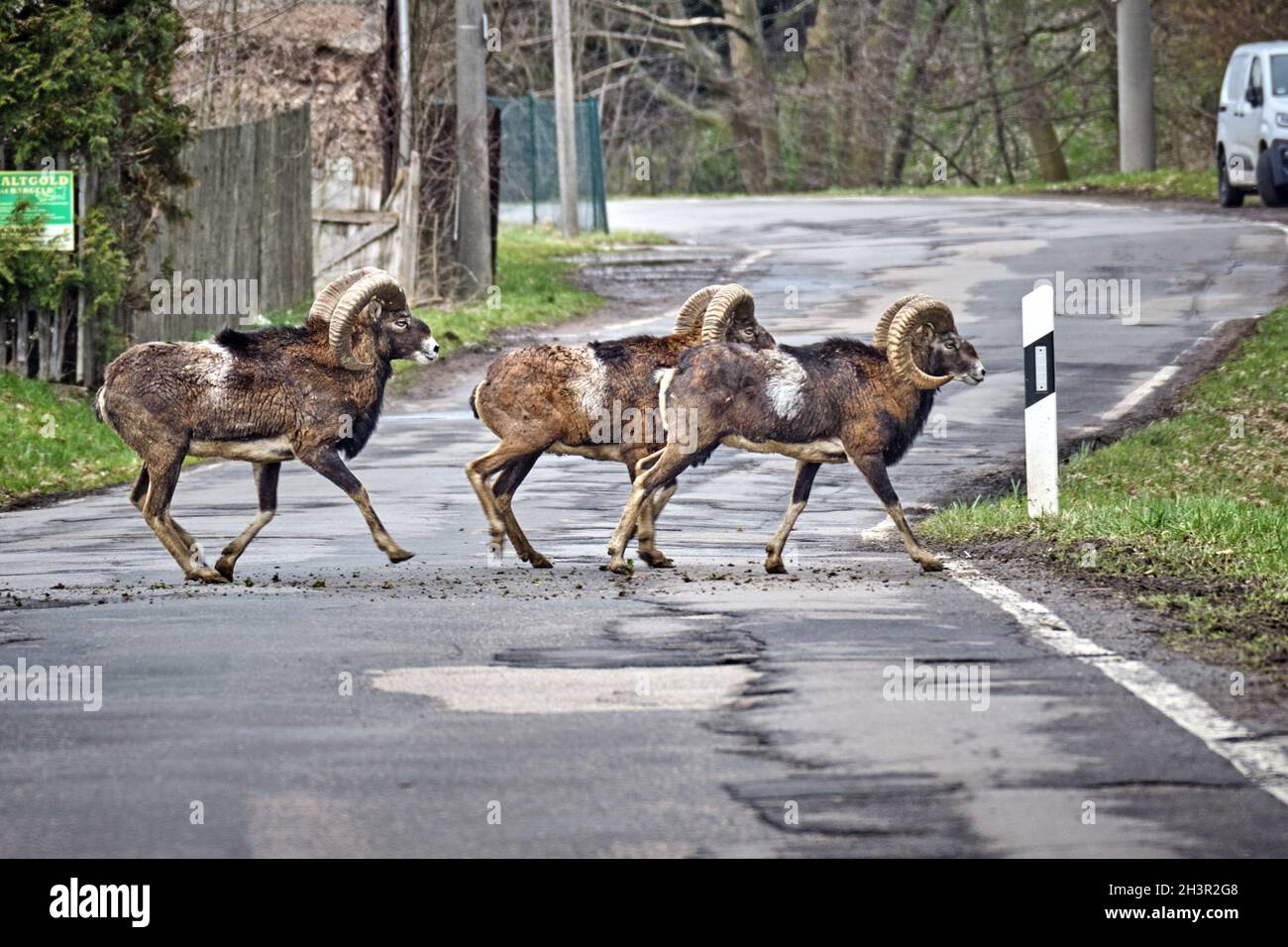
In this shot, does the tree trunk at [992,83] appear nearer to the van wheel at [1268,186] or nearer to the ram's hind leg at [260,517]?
the van wheel at [1268,186]

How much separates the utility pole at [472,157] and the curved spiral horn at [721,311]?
18414 mm

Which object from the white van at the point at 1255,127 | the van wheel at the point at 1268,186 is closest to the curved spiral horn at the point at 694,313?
the white van at the point at 1255,127

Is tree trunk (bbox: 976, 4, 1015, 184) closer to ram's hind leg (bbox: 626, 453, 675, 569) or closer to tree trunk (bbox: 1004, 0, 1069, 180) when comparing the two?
tree trunk (bbox: 1004, 0, 1069, 180)

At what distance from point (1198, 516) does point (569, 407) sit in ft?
12.3

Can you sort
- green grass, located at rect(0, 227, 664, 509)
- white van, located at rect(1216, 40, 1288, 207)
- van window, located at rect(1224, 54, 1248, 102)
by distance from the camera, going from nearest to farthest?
1. green grass, located at rect(0, 227, 664, 509)
2. white van, located at rect(1216, 40, 1288, 207)
3. van window, located at rect(1224, 54, 1248, 102)

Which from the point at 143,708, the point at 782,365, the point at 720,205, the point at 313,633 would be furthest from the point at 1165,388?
the point at 720,205

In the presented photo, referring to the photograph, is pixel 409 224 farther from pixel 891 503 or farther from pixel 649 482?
pixel 891 503

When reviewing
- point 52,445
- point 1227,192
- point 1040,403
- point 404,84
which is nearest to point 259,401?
point 1040,403

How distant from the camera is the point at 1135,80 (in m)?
47.0

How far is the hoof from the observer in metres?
12.2

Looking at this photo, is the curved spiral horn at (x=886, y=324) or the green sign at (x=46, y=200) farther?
→ the green sign at (x=46, y=200)

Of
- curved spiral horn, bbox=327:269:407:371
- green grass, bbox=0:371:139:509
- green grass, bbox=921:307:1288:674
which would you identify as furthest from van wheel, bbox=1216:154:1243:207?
curved spiral horn, bbox=327:269:407:371

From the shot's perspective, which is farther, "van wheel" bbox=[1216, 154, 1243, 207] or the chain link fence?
the chain link fence

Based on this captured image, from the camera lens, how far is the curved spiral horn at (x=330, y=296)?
42.8 feet
